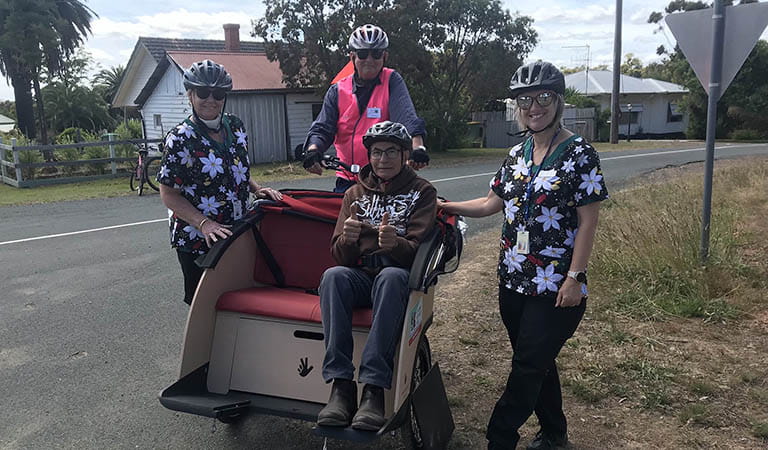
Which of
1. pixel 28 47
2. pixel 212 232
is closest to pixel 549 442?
pixel 212 232

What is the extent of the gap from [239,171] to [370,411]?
1.64 metres

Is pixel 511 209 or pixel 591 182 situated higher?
pixel 591 182

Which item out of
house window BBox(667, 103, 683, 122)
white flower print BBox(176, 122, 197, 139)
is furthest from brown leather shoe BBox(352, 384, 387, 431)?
house window BBox(667, 103, 683, 122)

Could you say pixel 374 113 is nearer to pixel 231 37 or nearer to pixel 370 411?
pixel 370 411

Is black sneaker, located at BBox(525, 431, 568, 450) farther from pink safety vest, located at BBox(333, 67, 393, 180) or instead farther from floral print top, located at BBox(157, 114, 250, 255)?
floral print top, located at BBox(157, 114, 250, 255)

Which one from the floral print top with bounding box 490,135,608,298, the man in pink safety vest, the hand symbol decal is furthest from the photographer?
the man in pink safety vest

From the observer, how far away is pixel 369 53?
12.6 feet

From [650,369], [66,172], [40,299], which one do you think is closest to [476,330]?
[650,369]

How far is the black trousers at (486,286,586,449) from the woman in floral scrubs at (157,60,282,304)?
5.42 feet

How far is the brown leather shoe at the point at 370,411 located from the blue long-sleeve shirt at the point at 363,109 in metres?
1.69

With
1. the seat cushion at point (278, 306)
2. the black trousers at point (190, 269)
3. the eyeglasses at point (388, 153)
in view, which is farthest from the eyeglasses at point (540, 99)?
the black trousers at point (190, 269)

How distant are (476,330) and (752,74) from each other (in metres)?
34.1

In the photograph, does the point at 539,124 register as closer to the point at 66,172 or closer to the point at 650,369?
the point at 650,369

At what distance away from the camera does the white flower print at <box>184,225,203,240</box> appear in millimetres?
3561
